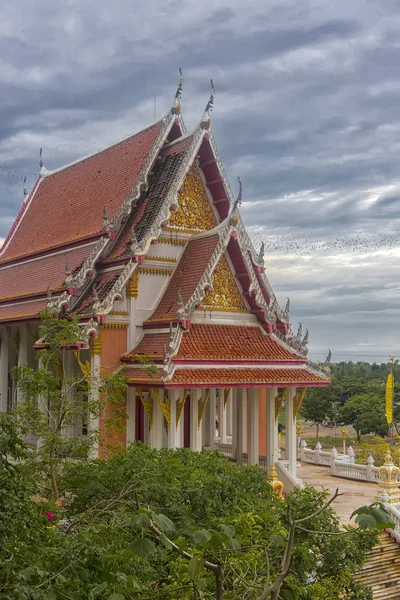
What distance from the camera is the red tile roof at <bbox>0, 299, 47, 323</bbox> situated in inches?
651

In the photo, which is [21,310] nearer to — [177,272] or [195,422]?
[177,272]

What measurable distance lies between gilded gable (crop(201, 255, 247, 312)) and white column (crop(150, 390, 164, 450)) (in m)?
2.28

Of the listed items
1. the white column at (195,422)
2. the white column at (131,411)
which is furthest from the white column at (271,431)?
the white column at (131,411)

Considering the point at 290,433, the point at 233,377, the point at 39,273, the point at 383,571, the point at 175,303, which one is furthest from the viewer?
the point at 39,273

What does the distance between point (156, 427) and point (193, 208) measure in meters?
5.30

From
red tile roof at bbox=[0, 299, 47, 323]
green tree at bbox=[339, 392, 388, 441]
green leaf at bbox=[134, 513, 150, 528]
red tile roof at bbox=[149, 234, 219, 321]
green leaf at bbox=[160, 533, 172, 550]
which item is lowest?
green tree at bbox=[339, 392, 388, 441]

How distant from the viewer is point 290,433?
15.7m

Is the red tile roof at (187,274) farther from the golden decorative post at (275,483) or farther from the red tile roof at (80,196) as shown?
the golden decorative post at (275,483)

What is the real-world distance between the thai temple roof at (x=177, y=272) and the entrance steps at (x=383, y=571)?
371 centimetres

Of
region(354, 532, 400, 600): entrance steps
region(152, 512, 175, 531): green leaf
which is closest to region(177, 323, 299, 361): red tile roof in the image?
region(354, 532, 400, 600): entrance steps

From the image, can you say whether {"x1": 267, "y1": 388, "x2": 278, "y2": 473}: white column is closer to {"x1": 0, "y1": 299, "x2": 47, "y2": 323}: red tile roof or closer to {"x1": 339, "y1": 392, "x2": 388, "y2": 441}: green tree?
{"x1": 0, "y1": 299, "x2": 47, "y2": 323}: red tile roof

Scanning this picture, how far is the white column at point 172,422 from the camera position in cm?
1355

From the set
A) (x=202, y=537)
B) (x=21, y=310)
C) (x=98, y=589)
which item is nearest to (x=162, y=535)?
(x=202, y=537)

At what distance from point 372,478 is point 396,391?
39.6 metres
